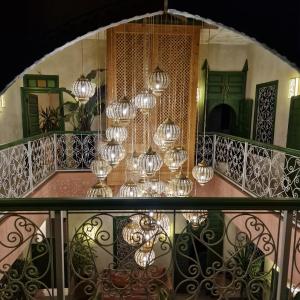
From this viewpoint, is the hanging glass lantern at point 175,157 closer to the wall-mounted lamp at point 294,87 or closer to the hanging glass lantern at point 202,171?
the hanging glass lantern at point 202,171

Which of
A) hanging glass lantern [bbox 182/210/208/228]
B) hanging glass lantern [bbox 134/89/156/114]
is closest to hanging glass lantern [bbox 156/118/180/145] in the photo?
→ hanging glass lantern [bbox 134/89/156/114]

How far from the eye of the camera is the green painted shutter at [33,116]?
26.7 feet

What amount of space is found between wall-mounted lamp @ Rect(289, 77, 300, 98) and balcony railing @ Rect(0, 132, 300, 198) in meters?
1.28

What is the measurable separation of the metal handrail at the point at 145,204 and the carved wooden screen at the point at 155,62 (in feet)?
15.3

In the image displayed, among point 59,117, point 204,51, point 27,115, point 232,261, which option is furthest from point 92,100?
point 232,261

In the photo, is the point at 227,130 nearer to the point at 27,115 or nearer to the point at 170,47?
the point at 170,47

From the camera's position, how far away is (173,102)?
6.32 m

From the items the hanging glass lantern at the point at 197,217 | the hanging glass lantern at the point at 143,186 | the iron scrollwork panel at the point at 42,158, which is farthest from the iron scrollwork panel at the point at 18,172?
the hanging glass lantern at the point at 197,217

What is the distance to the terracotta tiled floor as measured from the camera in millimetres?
6535

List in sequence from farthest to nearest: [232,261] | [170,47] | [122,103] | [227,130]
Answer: [227,130], [170,47], [122,103], [232,261]

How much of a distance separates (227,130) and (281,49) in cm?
761

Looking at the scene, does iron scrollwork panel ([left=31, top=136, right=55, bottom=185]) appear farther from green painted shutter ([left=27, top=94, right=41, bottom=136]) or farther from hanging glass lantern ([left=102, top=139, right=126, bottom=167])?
hanging glass lantern ([left=102, top=139, right=126, bottom=167])

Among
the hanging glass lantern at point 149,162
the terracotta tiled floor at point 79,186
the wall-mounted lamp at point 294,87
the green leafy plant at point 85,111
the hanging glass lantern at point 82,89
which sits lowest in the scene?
the terracotta tiled floor at point 79,186

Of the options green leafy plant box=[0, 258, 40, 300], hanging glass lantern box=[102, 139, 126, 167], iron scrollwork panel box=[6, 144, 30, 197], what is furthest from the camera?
iron scrollwork panel box=[6, 144, 30, 197]
